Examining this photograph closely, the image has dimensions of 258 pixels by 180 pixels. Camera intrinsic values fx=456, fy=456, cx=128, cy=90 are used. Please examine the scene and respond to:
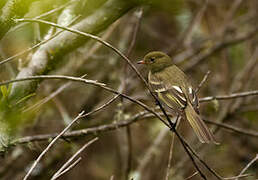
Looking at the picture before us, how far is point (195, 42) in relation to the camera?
7.31 metres

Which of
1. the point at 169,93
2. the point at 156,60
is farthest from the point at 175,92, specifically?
the point at 156,60

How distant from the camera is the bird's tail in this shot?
136 inches

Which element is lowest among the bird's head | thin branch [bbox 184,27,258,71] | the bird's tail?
thin branch [bbox 184,27,258,71]

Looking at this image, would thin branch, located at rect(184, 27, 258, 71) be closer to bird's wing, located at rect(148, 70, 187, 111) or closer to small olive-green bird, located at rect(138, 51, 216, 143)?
small olive-green bird, located at rect(138, 51, 216, 143)

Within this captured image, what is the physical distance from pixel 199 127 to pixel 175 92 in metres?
0.73

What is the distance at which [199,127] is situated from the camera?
3.64 meters

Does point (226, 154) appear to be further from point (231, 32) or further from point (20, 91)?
point (20, 91)

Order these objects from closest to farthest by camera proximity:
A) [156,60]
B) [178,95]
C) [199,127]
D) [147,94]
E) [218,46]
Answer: [199,127] → [178,95] → [156,60] → [147,94] → [218,46]

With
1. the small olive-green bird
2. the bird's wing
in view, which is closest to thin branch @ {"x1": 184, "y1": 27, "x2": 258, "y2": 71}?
the small olive-green bird

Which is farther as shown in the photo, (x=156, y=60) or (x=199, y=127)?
(x=156, y=60)

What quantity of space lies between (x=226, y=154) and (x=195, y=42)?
1834 mm

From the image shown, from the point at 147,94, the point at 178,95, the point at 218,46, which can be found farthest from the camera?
the point at 218,46

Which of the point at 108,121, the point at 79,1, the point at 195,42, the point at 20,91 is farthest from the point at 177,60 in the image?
the point at 20,91

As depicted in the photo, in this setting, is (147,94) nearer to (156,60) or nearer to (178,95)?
(156,60)
